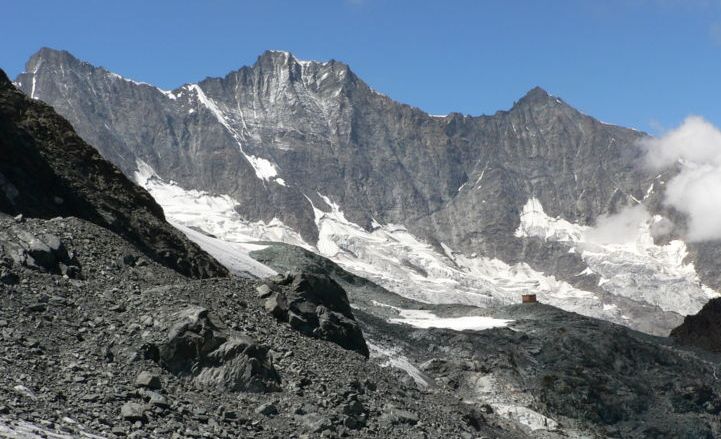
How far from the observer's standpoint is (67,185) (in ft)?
135

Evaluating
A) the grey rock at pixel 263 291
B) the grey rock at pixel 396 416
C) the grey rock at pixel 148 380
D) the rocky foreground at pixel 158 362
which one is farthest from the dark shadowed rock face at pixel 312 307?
the grey rock at pixel 148 380

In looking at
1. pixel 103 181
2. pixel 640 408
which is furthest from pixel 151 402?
pixel 640 408

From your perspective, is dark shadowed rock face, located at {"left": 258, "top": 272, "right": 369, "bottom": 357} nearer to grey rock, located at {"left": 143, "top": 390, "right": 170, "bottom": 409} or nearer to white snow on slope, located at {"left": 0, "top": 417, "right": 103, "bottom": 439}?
grey rock, located at {"left": 143, "top": 390, "right": 170, "bottom": 409}

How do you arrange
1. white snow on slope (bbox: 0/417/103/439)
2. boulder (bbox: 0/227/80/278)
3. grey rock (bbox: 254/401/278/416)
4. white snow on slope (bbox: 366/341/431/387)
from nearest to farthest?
white snow on slope (bbox: 0/417/103/439)
grey rock (bbox: 254/401/278/416)
boulder (bbox: 0/227/80/278)
white snow on slope (bbox: 366/341/431/387)

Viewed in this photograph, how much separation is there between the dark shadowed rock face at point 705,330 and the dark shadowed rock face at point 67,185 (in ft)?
211

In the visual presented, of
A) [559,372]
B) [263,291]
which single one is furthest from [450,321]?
[263,291]

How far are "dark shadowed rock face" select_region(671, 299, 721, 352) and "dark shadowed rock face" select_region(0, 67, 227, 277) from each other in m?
64.4

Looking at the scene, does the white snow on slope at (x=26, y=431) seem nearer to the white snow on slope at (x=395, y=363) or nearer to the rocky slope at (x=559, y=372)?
the rocky slope at (x=559, y=372)

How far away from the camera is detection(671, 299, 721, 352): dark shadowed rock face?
3787 inches

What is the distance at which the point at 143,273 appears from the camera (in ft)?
105

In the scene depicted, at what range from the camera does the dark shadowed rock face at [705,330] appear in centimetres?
9619

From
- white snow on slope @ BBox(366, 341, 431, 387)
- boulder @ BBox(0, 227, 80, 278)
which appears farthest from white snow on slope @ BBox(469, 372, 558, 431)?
boulder @ BBox(0, 227, 80, 278)

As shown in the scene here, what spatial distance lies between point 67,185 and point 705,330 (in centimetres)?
8046

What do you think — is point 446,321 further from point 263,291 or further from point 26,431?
point 26,431
